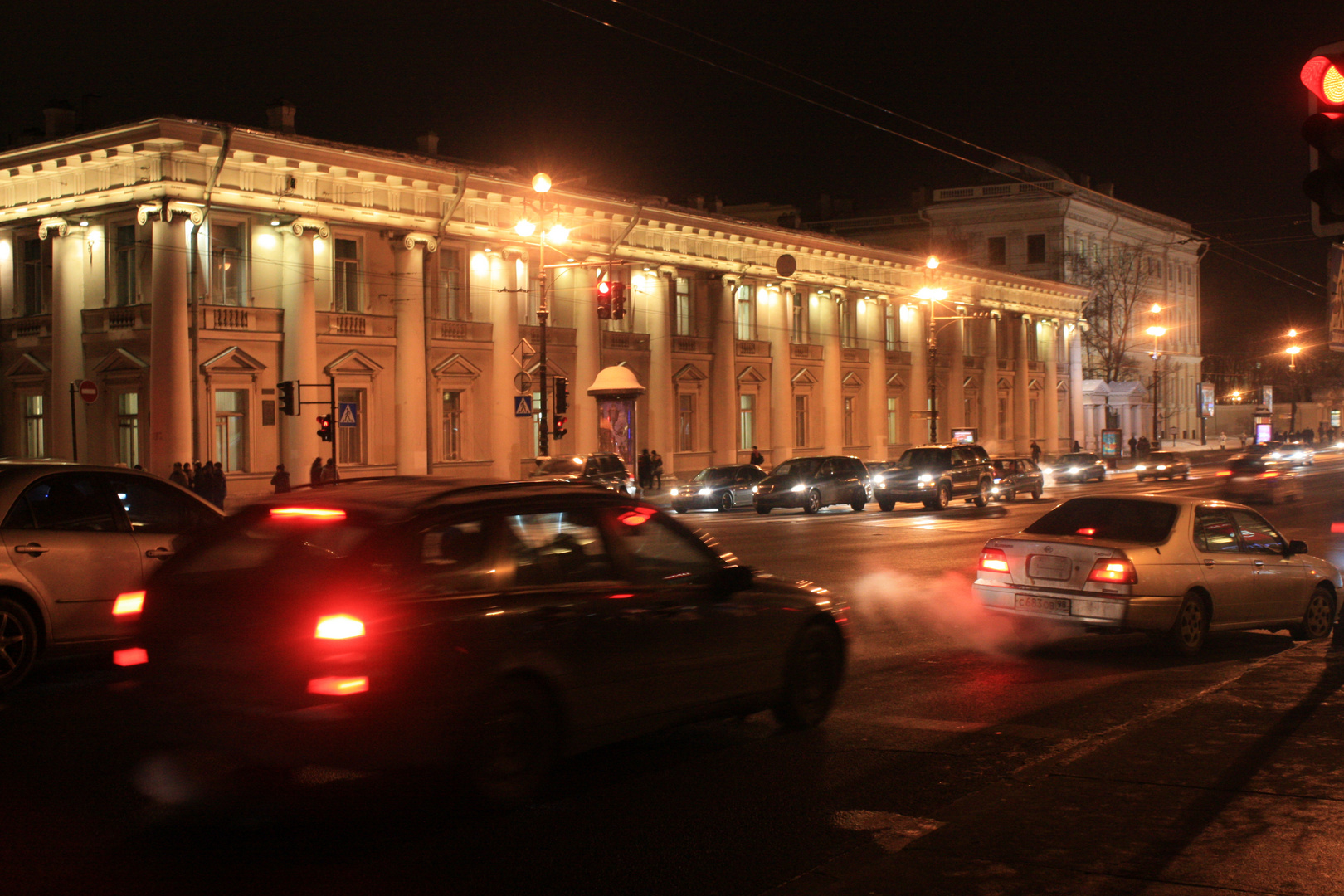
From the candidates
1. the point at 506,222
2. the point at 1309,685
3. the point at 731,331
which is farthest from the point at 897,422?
the point at 1309,685

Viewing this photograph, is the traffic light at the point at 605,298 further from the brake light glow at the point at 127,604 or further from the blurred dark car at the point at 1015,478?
the brake light glow at the point at 127,604

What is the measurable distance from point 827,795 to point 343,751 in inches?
97.1

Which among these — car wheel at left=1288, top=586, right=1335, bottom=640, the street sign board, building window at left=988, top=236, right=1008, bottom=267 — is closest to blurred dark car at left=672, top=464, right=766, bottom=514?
the street sign board

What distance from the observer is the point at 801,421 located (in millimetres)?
57312

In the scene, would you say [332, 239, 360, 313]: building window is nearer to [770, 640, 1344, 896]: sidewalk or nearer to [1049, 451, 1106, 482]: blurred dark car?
[1049, 451, 1106, 482]: blurred dark car

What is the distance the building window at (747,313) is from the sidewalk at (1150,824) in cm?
4541

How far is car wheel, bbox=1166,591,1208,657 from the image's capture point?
11164mm

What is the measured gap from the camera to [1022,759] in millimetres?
7434

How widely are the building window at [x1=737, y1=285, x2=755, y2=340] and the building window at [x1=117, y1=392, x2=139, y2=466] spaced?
987 inches

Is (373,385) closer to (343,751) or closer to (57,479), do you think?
(57,479)

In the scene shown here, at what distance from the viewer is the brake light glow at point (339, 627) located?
5727 mm

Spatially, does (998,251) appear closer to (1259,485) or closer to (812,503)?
(1259,485)

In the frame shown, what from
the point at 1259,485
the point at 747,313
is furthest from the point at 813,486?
the point at 747,313

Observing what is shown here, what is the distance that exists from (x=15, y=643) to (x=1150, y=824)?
24.3ft
